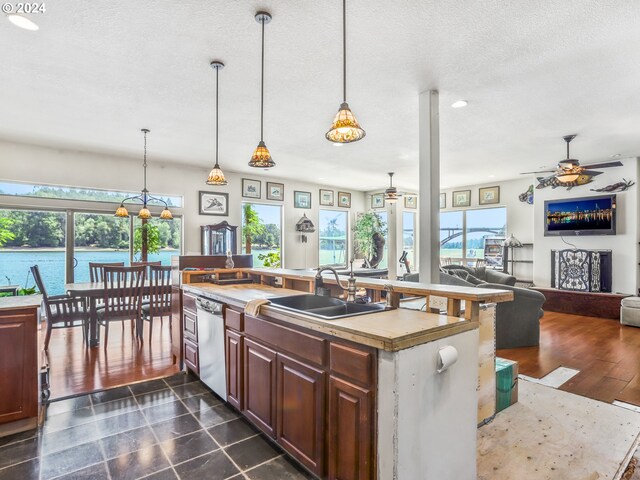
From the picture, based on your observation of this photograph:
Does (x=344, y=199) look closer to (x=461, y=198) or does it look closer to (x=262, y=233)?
(x=262, y=233)

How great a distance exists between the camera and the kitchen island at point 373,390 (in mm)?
Answer: 1484

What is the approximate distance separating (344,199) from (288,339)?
822cm

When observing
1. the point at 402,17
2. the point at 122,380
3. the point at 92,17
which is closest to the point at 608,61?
the point at 402,17

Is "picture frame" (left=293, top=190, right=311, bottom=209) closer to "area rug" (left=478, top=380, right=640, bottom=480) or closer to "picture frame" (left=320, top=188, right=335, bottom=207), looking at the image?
"picture frame" (left=320, top=188, right=335, bottom=207)

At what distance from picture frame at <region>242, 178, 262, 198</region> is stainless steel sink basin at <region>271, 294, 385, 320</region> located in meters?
5.62

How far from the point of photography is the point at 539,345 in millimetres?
4484

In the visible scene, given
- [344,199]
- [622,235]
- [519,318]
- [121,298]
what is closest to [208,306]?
[121,298]

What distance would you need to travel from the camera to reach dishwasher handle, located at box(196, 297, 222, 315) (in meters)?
2.72

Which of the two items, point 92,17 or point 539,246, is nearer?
point 92,17

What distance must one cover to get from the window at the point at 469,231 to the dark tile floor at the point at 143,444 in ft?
26.0

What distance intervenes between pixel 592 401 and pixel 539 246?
17.1ft

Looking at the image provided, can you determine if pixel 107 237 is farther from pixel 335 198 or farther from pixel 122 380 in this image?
pixel 335 198

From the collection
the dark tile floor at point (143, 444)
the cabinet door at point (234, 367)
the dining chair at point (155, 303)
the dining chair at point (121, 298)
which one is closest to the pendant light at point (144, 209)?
the dining chair at point (155, 303)

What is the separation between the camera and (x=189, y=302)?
3.23 metres
